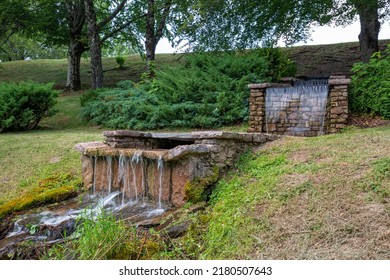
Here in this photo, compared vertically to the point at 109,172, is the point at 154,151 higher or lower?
higher

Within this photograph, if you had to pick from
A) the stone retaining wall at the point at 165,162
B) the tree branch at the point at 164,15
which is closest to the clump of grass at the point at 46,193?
the stone retaining wall at the point at 165,162

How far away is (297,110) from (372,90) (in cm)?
187

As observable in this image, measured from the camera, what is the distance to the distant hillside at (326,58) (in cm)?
1522

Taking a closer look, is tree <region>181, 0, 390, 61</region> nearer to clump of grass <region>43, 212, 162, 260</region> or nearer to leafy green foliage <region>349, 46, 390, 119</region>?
leafy green foliage <region>349, 46, 390, 119</region>

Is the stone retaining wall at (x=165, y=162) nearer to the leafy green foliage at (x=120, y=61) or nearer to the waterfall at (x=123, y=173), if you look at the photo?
the waterfall at (x=123, y=173)

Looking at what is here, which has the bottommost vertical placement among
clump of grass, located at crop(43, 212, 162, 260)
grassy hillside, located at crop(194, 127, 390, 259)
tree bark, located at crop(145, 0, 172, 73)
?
clump of grass, located at crop(43, 212, 162, 260)

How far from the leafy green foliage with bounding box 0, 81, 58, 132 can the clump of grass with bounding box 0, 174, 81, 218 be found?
5210mm

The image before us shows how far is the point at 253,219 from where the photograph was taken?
3.57m

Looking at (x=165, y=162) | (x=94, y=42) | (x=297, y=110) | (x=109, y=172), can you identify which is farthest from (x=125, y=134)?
(x=94, y=42)

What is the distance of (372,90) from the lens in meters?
8.36

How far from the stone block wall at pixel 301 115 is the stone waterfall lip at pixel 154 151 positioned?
3.87 m

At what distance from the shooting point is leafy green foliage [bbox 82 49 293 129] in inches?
378

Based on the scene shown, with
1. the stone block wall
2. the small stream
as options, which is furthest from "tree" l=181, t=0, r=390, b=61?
the small stream

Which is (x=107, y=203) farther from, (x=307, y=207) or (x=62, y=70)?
(x=62, y=70)
